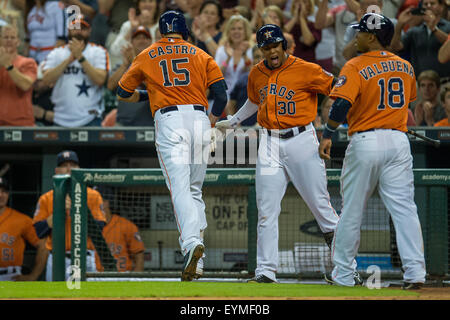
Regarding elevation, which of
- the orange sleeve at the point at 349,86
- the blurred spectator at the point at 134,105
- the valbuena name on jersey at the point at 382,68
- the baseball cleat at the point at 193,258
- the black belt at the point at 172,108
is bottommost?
the baseball cleat at the point at 193,258

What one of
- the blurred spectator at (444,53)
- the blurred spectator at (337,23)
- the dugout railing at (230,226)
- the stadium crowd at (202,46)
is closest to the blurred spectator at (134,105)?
the stadium crowd at (202,46)

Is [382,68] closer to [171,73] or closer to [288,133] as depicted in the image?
[288,133]

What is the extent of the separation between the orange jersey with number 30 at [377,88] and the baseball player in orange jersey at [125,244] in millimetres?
2818

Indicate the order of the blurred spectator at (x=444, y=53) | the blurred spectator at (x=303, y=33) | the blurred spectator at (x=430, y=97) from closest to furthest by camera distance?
the blurred spectator at (x=444, y=53) < the blurred spectator at (x=430, y=97) < the blurred spectator at (x=303, y=33)

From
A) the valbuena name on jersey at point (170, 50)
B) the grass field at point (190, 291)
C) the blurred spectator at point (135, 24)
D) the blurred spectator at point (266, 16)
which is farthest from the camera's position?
the blurred spectator at point (135, 24)

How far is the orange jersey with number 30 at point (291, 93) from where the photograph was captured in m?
6.06

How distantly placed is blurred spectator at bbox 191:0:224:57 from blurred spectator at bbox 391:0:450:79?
209 cm

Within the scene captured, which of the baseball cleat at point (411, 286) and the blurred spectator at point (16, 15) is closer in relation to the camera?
the baseball cleat at point (411, 286)

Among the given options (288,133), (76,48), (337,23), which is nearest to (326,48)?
(337,23)

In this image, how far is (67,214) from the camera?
7484 millimetres

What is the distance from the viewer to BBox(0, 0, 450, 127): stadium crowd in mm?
8547

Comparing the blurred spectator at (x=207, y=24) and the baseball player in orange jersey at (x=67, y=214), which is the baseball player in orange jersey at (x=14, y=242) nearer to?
the baseball player in orange jersey at (x=67, y=214)

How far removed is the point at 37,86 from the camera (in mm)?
9117
